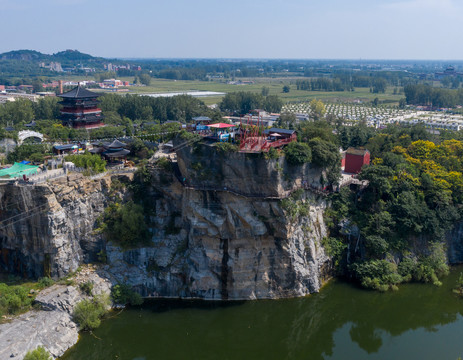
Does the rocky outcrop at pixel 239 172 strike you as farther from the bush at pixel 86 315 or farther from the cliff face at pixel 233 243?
the bush at pixel 86 315

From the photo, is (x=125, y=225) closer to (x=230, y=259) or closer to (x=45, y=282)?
(x=45, y=282)

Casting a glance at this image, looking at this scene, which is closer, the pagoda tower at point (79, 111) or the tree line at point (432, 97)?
the pagoda tower at point (79, 111)

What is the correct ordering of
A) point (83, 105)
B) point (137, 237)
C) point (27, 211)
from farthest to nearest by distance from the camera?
point (83, 105) → point (137, 237) → point (27, 211)

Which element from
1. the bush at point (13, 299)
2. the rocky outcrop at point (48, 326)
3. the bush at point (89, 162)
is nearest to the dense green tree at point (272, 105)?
the bush at point (89, 162)

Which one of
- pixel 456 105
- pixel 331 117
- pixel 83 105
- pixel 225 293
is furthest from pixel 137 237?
pixel 456 105

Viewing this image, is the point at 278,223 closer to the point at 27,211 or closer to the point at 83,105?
the point at 27,211

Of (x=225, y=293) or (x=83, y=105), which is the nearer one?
(x=225, y=293)
